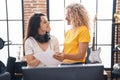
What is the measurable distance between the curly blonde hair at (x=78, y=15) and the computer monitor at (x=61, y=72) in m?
1.06

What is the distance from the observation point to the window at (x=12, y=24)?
4.52 meters

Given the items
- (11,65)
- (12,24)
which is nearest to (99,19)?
(12,24)

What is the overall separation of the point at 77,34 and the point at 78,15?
0.63ft

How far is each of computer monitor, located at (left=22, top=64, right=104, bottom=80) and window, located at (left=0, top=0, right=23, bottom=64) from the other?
3.58 metres

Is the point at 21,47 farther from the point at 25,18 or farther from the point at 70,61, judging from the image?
the point at 70,61

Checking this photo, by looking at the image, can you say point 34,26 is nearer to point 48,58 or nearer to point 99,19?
point 48,58

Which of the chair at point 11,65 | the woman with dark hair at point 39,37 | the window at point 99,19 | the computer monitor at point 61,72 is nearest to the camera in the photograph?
the computer monitor at point 61,72

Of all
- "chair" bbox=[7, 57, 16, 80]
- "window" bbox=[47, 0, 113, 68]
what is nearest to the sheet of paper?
"chair" bbox=[7, 57, 16, 80]

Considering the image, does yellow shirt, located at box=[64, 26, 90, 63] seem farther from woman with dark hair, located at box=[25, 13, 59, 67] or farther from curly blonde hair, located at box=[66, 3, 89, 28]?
woman with dark hair, located at box=[25, 13, 59, 67]


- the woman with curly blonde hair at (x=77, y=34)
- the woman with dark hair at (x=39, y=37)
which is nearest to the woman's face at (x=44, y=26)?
the woman with dark hair at (x=39, y=37)

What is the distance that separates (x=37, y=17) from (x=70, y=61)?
52cm

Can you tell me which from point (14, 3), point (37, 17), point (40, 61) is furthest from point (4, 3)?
point (40, 61)

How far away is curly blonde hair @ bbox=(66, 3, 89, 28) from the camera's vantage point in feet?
6.65

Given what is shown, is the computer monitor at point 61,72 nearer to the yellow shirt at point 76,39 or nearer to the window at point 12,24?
the yellow shirt at point 76,39
